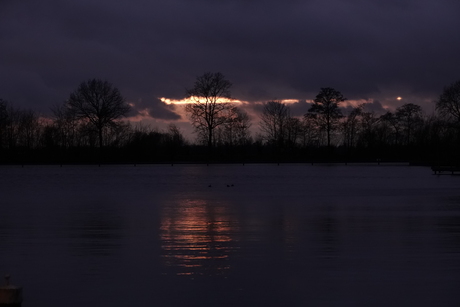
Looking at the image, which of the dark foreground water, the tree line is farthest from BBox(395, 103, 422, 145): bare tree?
the dark foreground water

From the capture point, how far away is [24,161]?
81.2 metres

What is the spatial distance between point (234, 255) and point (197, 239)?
2050 millimetres

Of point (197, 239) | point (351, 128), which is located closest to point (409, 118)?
point (351, 128)

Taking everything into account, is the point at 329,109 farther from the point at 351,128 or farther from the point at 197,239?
the point at 197,239

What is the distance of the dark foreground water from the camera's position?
771cm

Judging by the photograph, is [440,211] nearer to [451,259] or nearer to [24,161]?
[451,259]

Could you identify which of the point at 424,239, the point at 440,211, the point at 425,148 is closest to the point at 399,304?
the point at 424,239

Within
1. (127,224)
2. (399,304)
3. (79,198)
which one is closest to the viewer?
(399,304)

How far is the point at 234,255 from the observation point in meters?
10.5

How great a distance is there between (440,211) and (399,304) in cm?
1148

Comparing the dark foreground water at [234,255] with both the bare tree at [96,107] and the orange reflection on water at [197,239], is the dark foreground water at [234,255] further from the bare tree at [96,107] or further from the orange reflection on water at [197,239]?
the bare tree at [96,107]

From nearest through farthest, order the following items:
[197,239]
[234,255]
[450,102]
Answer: [234,255] → [197,239] → [450,102]

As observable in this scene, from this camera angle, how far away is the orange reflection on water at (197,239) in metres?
9.59

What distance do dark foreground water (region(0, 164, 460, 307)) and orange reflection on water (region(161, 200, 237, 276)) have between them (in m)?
0.02
